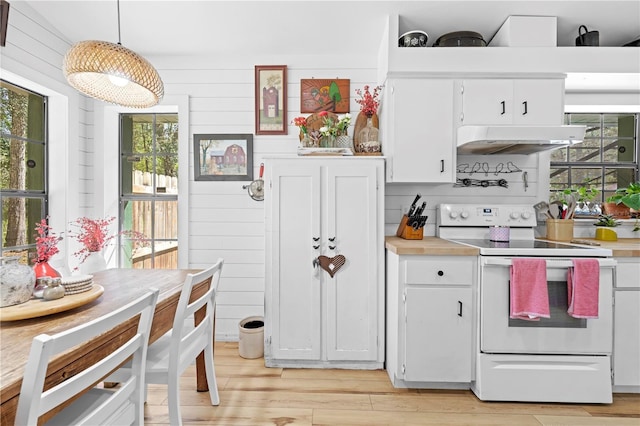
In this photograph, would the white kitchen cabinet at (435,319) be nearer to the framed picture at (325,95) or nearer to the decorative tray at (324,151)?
the decorative tray at (324,151)

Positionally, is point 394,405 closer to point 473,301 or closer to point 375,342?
point 375,342

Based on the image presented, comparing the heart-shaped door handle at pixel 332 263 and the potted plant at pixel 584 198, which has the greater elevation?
the potted plant at pixel 584 198

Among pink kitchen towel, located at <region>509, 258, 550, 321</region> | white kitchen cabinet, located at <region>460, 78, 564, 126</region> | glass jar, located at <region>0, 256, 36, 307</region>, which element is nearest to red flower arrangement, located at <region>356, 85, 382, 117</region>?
white kitchen cabinet, located at <region>460, 78, 564, 126</region>

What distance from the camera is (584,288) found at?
6.35 feet

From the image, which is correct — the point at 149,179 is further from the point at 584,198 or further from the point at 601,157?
the point at 601,157

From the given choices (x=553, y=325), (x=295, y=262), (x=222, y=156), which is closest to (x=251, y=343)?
(x=295, y=262)

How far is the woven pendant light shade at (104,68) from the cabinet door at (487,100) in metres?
2.12

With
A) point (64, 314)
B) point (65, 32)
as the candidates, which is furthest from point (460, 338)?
point (65, 32)

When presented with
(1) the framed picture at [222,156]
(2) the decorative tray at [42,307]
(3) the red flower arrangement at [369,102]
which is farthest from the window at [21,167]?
(3) the red flower arrangement at [369,102]

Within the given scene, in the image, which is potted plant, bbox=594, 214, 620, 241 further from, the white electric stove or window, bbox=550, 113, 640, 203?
the white electric stove

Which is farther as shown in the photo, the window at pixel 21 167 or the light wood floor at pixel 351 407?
the window at pixel 21 167

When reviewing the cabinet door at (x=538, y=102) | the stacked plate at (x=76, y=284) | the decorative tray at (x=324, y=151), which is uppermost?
the cabinet door at (x=538, y=102)

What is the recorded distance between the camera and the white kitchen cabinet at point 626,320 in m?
2.05

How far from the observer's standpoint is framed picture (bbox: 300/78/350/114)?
291 centimetres
